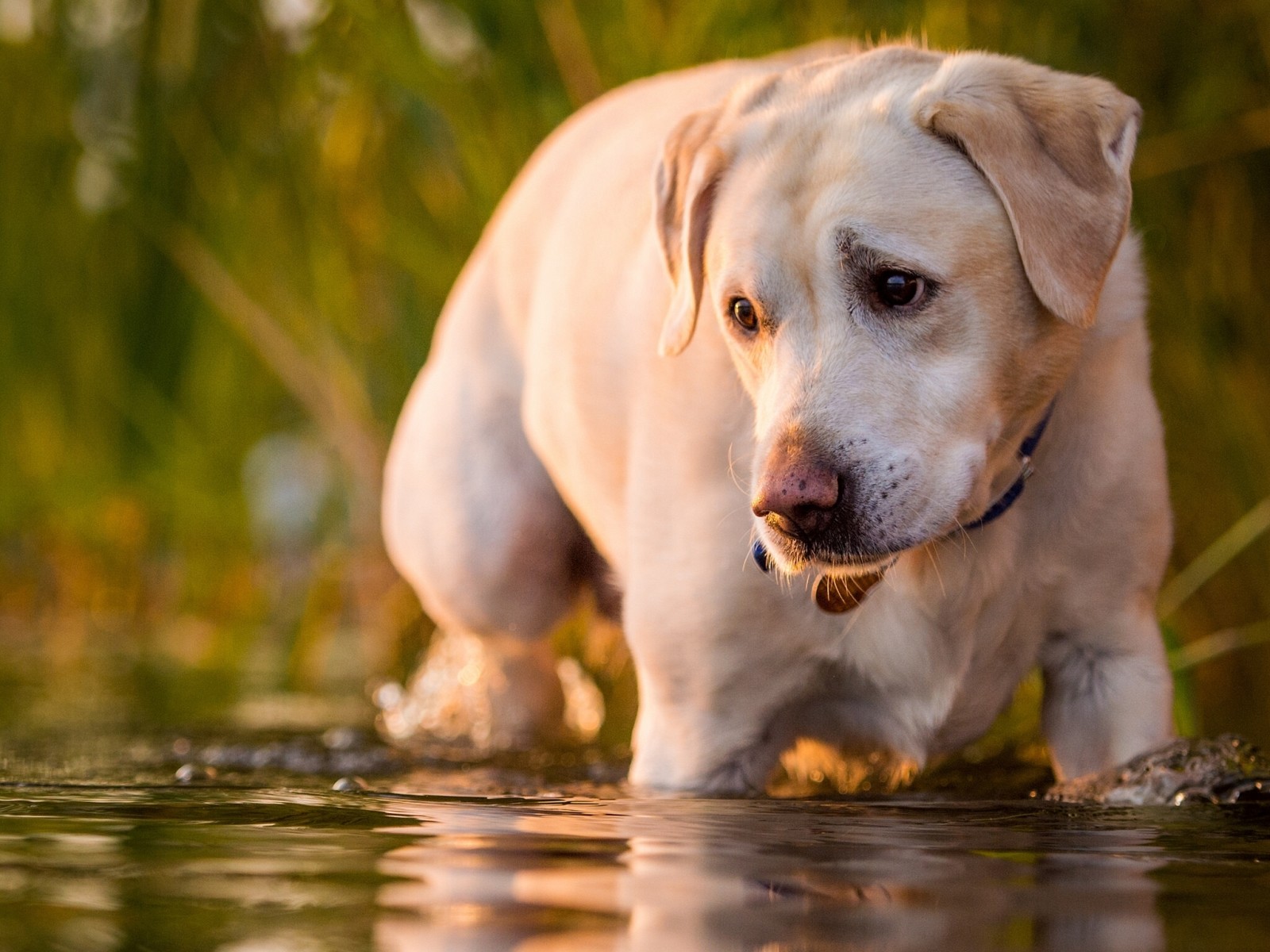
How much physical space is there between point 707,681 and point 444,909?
1.22 metres

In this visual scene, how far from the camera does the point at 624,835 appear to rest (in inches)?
75.5

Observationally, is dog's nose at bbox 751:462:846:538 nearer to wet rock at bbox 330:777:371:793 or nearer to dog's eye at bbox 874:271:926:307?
dog's eye at bbox 874:271:926:307

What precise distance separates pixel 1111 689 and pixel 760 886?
129 cm

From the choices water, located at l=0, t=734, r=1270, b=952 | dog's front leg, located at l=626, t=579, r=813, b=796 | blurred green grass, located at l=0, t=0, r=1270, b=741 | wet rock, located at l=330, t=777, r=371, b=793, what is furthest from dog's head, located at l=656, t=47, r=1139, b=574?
blurred green grass, located at l=0, t=0, r=1270, b=741

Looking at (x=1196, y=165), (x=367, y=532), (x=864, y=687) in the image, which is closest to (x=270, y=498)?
(x=367, y=532)

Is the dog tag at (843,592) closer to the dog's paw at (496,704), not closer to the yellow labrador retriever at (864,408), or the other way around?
the yellow labrador retriever at (864,408)

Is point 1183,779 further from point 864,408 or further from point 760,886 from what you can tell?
point 760,886

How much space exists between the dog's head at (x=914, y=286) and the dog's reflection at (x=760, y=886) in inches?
16.7

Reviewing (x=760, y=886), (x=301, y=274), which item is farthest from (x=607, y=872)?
(x=301, y=274)

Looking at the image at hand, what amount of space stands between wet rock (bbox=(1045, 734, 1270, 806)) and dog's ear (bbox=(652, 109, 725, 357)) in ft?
2.87

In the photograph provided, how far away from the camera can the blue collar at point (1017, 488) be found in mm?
2533

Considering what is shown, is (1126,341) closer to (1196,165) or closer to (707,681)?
(707,681)

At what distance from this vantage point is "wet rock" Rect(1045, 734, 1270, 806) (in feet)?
7.61

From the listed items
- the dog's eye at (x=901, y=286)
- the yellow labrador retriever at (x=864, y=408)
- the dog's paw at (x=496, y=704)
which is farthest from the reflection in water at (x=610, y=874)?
the dog's paw at (x=496, y=704)
